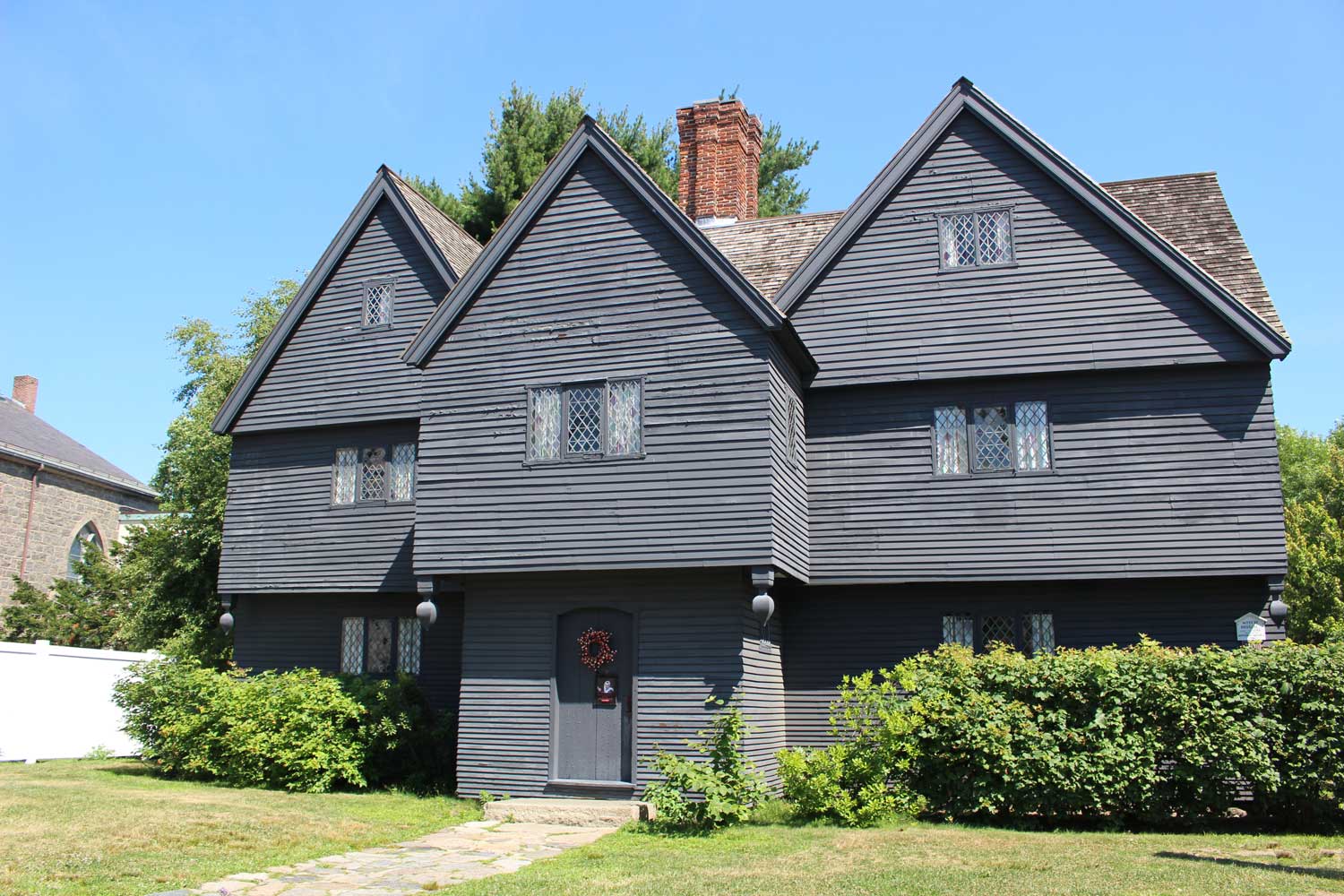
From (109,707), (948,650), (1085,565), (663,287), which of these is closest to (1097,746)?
(948,650)

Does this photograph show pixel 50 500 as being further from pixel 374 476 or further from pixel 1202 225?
pixel 1202 225

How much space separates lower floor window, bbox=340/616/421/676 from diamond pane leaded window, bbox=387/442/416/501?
2.32 m

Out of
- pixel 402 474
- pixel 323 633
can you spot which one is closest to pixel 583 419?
pixel 402 474

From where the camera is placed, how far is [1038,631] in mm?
17297

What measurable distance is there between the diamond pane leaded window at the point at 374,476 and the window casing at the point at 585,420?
5308 mm

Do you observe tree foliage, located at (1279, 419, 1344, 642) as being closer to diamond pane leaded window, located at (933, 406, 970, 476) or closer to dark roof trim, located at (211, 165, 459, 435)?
diamond pane leaded window, located at (933, 406, 970, 476)

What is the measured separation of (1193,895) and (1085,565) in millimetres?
7545

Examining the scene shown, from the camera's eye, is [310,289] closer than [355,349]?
No

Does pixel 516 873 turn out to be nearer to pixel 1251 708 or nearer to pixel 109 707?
pixel 1251 708

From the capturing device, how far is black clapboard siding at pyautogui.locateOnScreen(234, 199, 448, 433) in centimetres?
2109

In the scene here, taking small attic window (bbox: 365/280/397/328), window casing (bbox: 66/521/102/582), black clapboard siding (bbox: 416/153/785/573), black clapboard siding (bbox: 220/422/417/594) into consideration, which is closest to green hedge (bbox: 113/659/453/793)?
black clapboard siding (bbox: 220/422/417/594)

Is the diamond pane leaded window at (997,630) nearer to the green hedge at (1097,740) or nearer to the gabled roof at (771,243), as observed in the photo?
the green hedge at (1097,740)

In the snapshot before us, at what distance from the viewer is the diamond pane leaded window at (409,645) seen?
20.6m

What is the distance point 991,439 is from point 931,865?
26.4 feet
